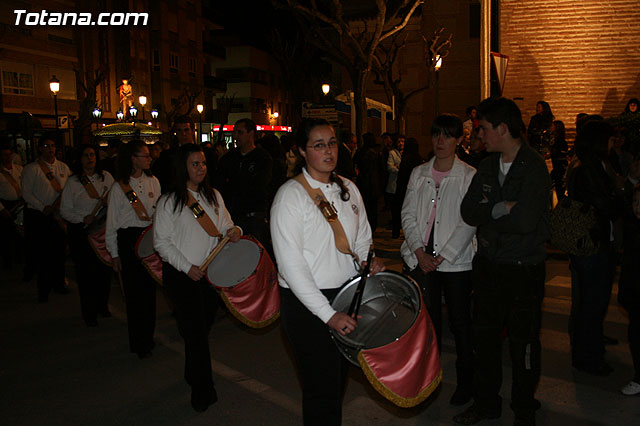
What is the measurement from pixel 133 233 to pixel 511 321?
381 centimetres

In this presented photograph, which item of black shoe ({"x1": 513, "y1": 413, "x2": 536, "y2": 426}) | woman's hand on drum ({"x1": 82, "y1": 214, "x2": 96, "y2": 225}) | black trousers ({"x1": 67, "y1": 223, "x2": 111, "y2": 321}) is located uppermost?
woman's hand on drum ({"x1": 82, "y1": 214, "x2": 96, "y2": 225})

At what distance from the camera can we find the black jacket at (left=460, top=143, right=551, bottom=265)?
373 cm

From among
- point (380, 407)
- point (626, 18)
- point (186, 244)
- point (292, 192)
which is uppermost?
point (626, 18)

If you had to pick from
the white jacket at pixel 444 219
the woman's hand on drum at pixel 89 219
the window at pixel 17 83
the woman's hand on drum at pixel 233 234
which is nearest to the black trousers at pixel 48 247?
the woman's hand on drum at pixel 89 219

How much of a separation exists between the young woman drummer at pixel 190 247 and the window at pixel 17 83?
123ft

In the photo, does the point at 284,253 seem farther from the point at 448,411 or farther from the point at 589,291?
the point at 589,291

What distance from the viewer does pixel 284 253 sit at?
3178mm

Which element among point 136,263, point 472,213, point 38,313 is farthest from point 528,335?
point 38,313

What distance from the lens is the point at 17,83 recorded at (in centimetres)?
3812

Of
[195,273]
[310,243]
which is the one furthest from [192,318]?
[310,243]

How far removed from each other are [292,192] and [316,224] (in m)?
0.22

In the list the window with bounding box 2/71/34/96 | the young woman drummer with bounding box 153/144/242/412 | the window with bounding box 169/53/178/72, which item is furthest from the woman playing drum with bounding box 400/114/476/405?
the window with bounding box 169/53/178/72

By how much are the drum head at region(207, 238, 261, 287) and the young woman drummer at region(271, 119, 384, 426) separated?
105cm

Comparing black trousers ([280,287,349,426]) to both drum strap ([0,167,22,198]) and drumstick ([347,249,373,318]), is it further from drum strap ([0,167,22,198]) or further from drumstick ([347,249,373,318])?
drum strap ([0,167,22,198])
